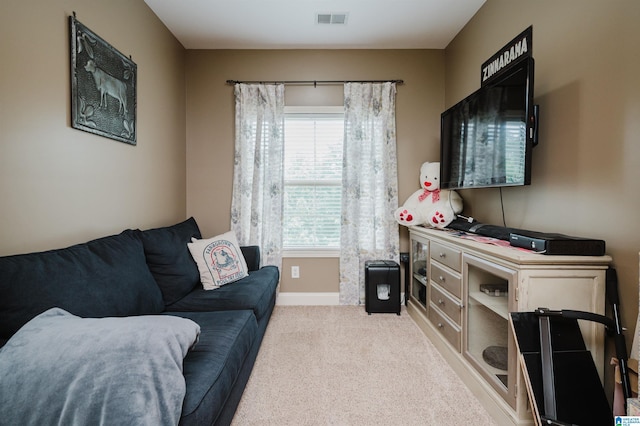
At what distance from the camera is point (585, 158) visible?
1.61 metres

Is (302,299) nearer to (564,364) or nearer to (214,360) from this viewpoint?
(214,360)

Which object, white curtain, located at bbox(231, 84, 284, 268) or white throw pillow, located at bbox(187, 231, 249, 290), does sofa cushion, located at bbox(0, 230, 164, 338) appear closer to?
white throw pillow, located at bbox(187, 231, 249, 290)

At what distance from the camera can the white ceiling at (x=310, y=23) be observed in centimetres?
263

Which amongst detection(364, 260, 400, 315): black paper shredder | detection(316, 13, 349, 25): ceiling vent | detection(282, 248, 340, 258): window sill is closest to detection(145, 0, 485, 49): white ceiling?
detection(316, 13, 349, 25): ceiling vent

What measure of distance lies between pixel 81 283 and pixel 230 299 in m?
0.88

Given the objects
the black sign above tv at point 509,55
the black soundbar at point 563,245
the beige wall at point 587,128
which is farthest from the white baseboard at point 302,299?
the black sign above tv at point 509,55

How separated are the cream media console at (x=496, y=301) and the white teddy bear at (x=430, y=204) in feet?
1.09

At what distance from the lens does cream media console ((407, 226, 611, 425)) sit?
4.74 ft

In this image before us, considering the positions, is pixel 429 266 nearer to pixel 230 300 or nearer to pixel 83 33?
pixel 230 300

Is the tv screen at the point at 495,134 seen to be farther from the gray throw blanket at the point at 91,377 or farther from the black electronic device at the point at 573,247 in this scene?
the gray throw blanket at the point at 91,377

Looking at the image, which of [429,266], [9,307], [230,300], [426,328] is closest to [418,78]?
[429,266]

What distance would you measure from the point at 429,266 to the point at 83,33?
2.81 m

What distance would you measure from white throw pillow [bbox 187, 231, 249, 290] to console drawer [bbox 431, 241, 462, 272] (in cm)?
156

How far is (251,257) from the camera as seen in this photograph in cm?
300
